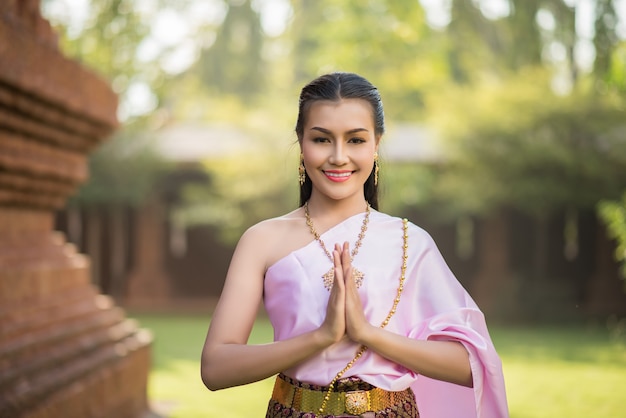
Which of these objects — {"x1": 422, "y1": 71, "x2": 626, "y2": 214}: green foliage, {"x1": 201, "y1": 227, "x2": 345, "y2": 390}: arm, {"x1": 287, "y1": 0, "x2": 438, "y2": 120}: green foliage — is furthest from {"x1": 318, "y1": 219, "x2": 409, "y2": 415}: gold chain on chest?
{"x1": 287, "y1": 0, "x2": 438, "y2": 120}: green foliage

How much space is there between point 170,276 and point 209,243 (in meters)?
0.99

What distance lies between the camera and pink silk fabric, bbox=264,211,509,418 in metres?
1.96

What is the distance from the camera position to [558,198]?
1321 cm

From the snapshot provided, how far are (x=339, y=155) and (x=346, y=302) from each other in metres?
0.35

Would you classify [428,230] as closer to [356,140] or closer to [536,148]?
[536,148]

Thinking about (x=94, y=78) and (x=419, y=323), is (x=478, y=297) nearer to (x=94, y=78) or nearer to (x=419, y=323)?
(x=94, y=78)

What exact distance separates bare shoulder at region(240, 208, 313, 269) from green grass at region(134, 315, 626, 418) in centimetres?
419

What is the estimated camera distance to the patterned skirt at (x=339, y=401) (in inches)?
77.2

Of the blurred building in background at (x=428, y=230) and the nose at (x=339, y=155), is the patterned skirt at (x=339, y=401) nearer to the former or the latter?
the nose at (x=339, y=155)

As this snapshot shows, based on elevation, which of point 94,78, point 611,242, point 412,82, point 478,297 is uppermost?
point 412,82

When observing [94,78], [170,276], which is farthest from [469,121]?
[94,78]

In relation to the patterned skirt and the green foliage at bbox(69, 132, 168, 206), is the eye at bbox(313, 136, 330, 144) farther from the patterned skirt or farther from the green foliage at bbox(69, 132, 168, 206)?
the green foliage at bbox(69, 132, 168, 206)

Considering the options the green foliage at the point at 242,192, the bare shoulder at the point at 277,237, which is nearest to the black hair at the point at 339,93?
the bare shoulder at the point at 277,237

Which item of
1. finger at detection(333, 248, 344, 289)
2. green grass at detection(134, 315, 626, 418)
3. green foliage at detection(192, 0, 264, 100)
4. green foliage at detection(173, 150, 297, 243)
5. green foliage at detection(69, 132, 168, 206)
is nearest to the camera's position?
finger at detection(333, 248, 344, 289)
